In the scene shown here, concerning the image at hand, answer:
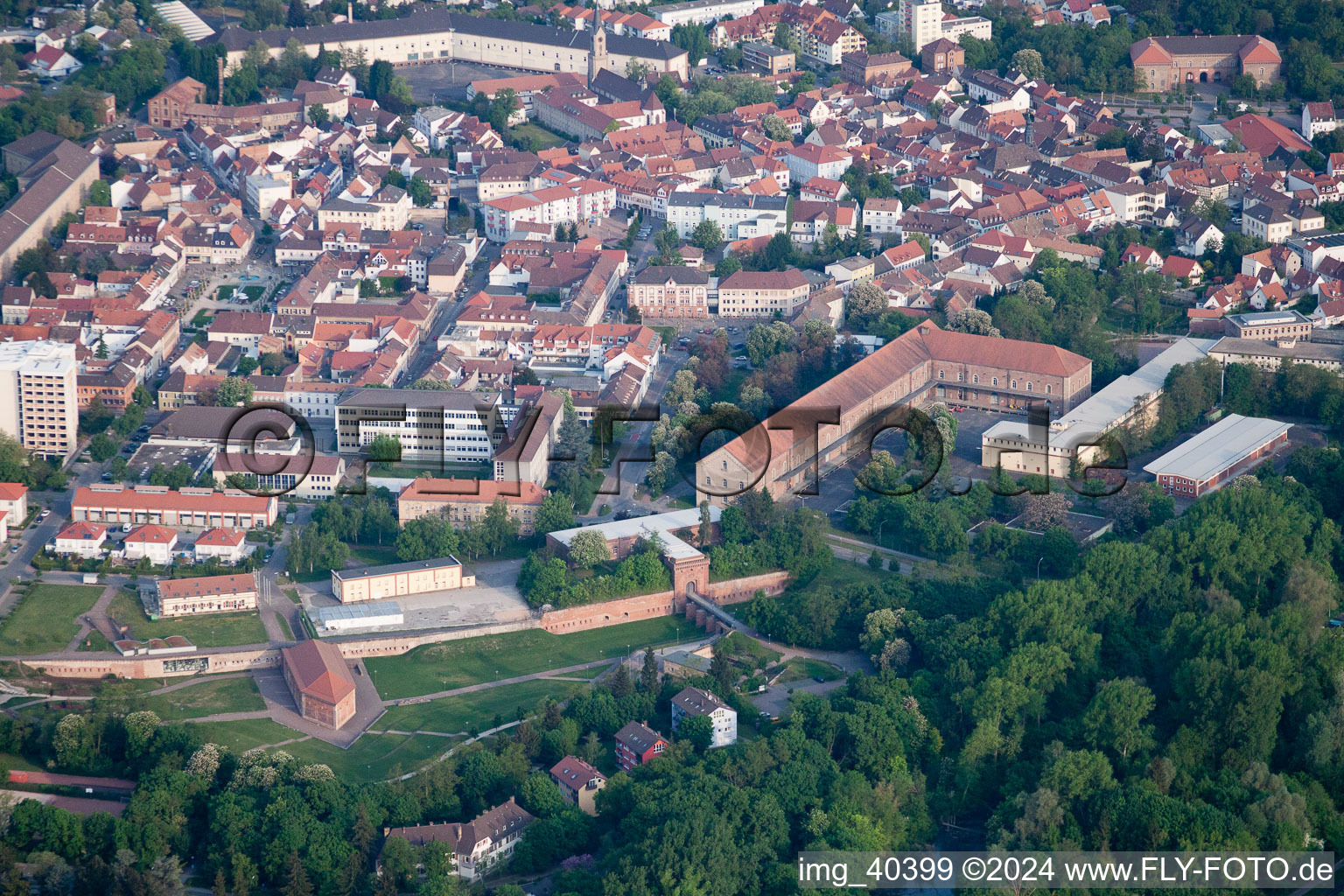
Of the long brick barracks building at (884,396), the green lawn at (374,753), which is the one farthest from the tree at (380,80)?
the green lawn at (374,753)

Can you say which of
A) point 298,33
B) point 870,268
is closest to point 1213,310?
point 870,268

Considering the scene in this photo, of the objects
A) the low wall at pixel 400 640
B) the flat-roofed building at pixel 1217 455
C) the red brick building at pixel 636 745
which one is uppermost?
the flat-roofed building at pixel 1217 455

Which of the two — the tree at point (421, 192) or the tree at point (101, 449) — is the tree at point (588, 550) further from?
the tree at point (421, 192)

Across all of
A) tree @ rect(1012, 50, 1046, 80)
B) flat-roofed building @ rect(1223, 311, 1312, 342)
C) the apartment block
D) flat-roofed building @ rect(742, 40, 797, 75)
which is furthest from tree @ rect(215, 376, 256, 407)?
tree @ rect(1012, 50, 1046, 80)

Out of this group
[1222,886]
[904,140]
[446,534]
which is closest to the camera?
[1222,886]

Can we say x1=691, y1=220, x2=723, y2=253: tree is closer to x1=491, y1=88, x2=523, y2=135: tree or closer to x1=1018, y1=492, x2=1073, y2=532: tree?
x1=491, y1=88, x2=523, y2=135: tree

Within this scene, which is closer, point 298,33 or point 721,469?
point 721,469

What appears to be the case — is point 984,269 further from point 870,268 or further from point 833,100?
point 833,100
